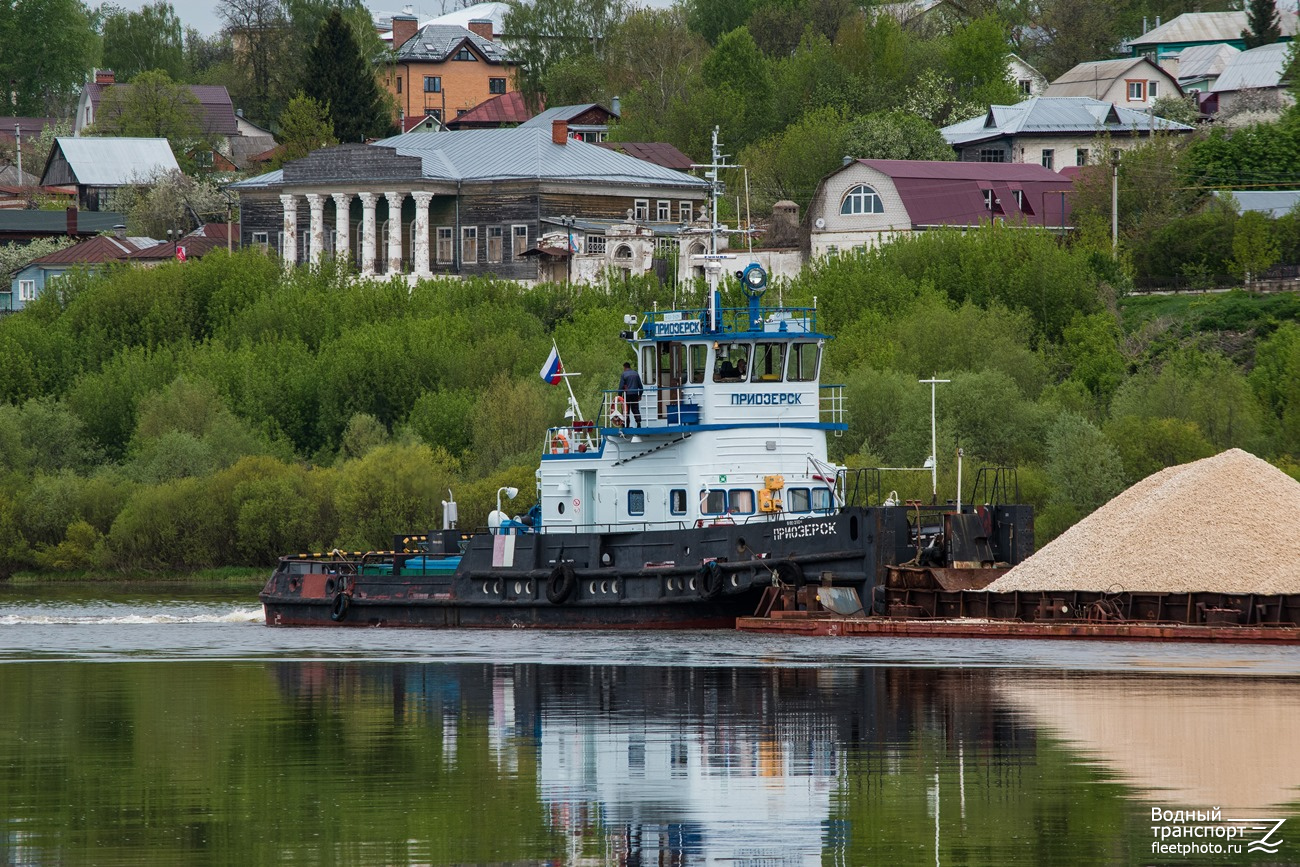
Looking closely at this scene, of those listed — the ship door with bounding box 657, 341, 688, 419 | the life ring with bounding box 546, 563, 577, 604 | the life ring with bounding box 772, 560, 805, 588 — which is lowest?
the life ring with bounding box 546, 563, 577, 604

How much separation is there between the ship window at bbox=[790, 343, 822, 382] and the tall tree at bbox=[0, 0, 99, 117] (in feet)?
381

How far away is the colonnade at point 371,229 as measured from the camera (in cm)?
8831

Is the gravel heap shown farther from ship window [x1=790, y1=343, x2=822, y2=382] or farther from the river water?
ship window [x1=790, y1=343, x2=822, y2=382]

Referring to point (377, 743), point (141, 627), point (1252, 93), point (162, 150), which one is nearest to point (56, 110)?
point (162, 150)

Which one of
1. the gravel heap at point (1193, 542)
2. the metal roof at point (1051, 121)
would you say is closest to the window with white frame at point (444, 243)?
the metal roof at point (1051, 121)

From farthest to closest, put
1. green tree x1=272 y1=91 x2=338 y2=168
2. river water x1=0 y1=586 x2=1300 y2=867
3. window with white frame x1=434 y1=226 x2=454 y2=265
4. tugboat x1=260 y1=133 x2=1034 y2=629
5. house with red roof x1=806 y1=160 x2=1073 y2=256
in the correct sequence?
1. green tree x1=272 y1=91 x2=338 y2=168
2. window with white frame x1=434 y1=226 x2=454 y2=265
3. house with red roof x1=806 y1=160 x2=1073 y2=256
4. tugboat x1=260 y1=133 x2=1034 y2=629
5. river water x1=0 y1=586 x2=1300 y2=867

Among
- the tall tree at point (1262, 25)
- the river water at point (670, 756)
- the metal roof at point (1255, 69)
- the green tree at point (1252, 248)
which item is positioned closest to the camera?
the river water at point (670, 756)

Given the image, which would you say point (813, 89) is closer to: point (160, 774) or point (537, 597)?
point (537, 597)

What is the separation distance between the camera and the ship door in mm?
40750

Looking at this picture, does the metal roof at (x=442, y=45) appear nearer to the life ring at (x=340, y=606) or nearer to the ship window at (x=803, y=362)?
the life ring at (x=340, y=606)

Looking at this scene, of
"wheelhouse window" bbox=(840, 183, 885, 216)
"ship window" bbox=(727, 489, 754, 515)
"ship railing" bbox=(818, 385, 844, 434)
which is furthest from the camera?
"wheelhouse window" bbox=(840, 183, 885, 216)

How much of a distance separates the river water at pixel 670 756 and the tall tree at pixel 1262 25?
3757 inches

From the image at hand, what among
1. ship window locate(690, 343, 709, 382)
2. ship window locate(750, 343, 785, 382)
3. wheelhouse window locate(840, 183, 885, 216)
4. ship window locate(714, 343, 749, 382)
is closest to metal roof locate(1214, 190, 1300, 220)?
wheelhouse window locate(840, 183, 885, 216)

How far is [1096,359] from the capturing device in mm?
66625
